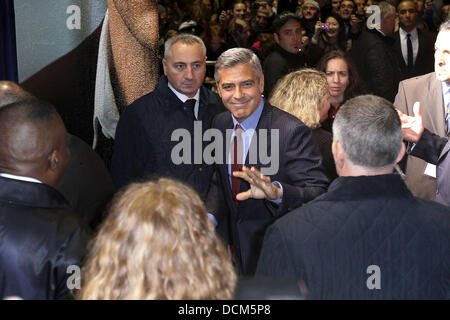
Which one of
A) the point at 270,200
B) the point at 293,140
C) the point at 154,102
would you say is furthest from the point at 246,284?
the point at 154,102

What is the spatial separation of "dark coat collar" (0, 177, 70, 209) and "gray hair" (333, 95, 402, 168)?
91 cm

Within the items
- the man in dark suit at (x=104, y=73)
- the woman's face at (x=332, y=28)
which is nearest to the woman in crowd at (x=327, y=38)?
the woman's face at (x=332, y=28)

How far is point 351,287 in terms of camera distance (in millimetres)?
1794

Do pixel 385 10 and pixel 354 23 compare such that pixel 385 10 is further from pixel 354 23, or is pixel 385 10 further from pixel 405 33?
pixel 354 23

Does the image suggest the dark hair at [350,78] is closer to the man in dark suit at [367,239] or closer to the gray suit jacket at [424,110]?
the gray suit jacket at [424,110]

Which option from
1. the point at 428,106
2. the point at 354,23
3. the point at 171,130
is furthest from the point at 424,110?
the point at 354,23

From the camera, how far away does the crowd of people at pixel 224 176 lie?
4.50 ft

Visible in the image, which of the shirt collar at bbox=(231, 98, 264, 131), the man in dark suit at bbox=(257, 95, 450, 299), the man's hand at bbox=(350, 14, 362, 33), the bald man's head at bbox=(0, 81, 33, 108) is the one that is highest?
the man's hand at bbox=(350, 14, 362, 33)

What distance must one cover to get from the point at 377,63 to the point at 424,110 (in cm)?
219

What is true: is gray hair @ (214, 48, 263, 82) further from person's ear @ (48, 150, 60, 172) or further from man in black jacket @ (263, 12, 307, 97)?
man in black jacket @ (263, 12, 307, 97)

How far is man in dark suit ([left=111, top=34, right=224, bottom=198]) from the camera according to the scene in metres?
3.42

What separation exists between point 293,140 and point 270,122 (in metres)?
0.16

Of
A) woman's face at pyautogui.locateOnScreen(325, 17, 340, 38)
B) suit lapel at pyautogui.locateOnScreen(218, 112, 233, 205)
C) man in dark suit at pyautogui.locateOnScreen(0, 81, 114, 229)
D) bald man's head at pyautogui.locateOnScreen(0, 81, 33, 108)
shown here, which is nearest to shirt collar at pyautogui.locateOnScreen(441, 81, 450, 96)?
suit lapel at pyautogui.locateOnScreen(218, 112, 233, 205)

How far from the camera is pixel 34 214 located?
185cm
